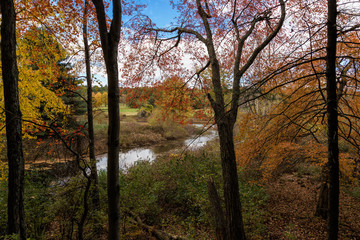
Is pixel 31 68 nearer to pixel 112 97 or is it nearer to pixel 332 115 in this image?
pixel 112 97

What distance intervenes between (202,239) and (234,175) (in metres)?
1.98

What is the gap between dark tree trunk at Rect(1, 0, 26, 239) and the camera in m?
2.82

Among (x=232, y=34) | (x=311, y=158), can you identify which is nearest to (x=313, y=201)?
(x=311, y=158)

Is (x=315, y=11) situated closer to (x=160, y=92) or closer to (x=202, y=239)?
(x=160, y=92)

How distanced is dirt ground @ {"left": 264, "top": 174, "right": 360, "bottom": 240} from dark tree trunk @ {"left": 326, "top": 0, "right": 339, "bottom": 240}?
2674 millimetres

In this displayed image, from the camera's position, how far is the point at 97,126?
21438 millimetres

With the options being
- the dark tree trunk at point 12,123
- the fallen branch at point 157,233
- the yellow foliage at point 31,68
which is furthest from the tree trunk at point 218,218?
the yellow foliage at point 31,68

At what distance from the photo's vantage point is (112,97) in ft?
7.85

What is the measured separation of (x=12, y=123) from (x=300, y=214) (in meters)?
8.34

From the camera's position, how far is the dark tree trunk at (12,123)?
9.27 ft

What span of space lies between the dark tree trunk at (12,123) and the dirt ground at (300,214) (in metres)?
5.68

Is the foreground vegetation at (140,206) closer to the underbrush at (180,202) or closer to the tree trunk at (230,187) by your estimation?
the underbrush at (180,202)

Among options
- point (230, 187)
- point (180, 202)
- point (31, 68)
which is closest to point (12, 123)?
point (230, 187)

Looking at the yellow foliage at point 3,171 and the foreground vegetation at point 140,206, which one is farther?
the yellow foliage at point 3,171
